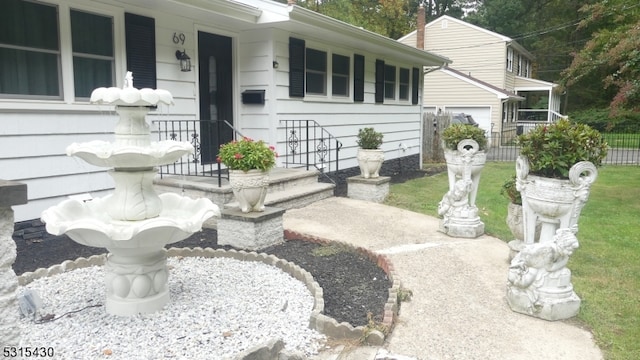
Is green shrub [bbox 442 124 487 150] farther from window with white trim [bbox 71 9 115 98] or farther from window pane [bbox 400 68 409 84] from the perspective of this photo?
window pane [bbox 400 68 409 84]

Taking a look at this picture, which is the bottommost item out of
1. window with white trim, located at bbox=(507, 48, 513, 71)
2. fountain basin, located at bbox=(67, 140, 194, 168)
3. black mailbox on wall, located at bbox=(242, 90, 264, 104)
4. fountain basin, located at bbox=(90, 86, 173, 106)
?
fountain basin, located at bbox=(67, 140, 194, 168)

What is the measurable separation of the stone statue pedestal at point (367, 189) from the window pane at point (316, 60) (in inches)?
100

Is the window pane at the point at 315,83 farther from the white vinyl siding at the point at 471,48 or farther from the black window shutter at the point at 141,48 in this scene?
the white vinyl siding at the point at 471,48

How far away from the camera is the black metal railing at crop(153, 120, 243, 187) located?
23.2 ft

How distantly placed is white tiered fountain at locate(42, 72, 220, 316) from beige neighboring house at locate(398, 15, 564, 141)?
67.6 ft

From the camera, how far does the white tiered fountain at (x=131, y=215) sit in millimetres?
3051

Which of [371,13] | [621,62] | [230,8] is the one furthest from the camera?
[371,13]

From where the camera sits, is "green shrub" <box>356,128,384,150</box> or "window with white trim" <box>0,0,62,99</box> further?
"green shrub" <box>356,128,384,150</box>

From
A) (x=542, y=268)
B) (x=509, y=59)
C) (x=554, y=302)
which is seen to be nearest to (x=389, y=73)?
(x=542, y=268)

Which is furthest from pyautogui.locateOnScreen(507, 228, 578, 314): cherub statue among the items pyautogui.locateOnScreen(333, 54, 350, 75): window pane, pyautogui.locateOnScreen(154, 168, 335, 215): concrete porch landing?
pyautogui.locateOnScreen(333, 54, 350, 75): window pane

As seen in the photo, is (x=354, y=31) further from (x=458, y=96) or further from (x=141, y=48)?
(x=458, y=96)

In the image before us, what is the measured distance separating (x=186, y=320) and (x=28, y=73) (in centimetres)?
391

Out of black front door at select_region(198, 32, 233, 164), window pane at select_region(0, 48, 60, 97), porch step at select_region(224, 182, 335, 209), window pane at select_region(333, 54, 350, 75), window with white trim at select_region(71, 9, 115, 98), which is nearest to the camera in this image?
window pane at select_region(0, 48, 60, 97)

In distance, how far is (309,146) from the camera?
9.37m
